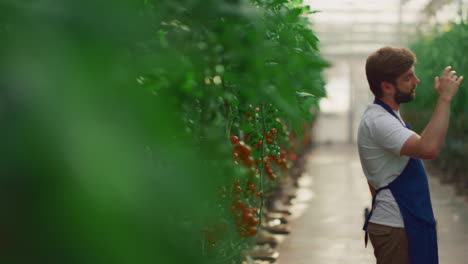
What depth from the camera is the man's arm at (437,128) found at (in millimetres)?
1830

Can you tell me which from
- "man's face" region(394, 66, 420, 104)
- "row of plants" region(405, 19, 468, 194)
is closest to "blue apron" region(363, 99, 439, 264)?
"man's face" region(394, 66, 420, 104)

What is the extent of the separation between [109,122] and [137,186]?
3 centimetres

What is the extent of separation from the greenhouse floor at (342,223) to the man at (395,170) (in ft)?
9.44

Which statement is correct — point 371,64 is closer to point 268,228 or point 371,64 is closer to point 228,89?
point 228,89

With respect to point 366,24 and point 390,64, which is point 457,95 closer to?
point 390,64

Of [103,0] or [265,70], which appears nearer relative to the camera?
[103,0]

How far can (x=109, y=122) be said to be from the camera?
0.94 ft

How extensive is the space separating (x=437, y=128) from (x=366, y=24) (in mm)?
18123

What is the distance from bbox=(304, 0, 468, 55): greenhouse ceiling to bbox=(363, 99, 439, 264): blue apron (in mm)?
16296

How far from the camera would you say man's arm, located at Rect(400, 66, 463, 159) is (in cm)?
183

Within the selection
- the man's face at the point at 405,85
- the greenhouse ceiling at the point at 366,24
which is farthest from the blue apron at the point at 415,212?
the greenhouse ceiling at the point at 366,24

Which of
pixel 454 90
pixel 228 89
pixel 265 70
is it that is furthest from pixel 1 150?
pixel 454 90

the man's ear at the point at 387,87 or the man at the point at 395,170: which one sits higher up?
the man's ear at the point at 387,87

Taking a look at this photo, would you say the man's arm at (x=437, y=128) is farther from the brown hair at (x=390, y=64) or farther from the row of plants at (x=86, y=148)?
the row of plants at (x=86, y=148)
